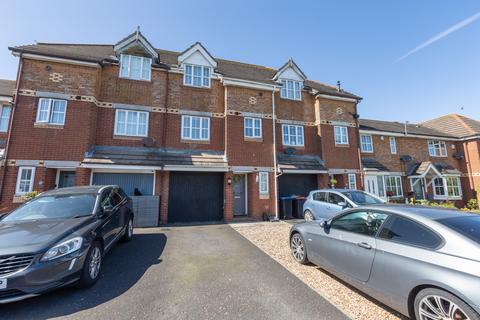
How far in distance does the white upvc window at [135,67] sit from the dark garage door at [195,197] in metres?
5.68

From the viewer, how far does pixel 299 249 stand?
5254 mm

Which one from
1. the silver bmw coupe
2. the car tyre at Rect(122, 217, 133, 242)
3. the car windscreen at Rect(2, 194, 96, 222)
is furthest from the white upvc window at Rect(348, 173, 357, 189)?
the car windscreen at Rect(2, 194, 96, 222)

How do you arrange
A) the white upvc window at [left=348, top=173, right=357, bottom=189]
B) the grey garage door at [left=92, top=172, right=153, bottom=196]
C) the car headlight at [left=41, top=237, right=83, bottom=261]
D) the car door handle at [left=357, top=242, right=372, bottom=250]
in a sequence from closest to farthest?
the car door handle at [left=357, top=242, right=372, bottom=250]
the car headlight at [left=41, top=237, right=83, bottom=261]
the grey garage door at [left=92, top=172, right=153, bottom=196]
the white upvc window at [left=348, top=173, right=357, bottom=189]

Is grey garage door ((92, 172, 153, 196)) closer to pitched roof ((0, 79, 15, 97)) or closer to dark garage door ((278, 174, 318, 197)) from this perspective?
dark garage door ((278, 174, 318, 197))

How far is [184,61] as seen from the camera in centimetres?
1237

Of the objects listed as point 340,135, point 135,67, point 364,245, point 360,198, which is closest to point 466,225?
point 364,245

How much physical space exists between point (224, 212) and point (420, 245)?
361 inches

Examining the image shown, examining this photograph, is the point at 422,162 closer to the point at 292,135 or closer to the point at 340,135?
the point at 340,135

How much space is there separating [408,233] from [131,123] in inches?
473

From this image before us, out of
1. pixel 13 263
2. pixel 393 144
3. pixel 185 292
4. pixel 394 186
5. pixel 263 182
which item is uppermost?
pixel 393 144

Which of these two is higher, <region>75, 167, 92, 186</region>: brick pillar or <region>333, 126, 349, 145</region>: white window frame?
<region>333, 126, 349, 145</region>: white window frame

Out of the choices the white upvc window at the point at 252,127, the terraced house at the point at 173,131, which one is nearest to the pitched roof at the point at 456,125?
the terraced house at the point at 173,131

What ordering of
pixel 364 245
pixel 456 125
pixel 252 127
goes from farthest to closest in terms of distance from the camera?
pixel 456 125 → pixel 252 127 → pixel 364 245

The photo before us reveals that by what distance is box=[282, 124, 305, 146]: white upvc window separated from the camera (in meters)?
13.6
